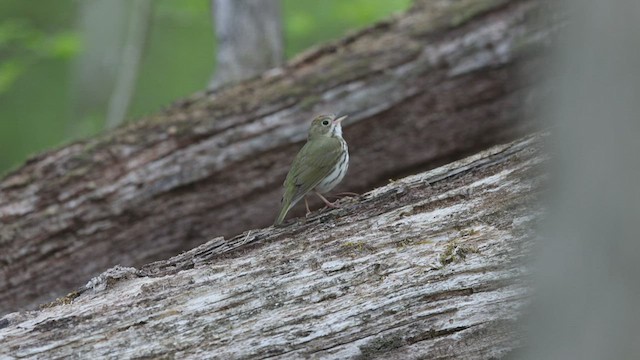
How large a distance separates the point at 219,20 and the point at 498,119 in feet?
9.36

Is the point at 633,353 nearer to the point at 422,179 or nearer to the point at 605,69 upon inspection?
the point at 605,69

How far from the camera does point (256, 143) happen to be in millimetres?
6734

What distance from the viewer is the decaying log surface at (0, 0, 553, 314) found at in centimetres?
645

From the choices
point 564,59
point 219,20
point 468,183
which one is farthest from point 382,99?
point 564,59

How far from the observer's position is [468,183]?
455 centimetres

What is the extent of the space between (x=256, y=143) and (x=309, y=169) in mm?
1836

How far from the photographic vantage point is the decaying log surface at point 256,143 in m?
6.45

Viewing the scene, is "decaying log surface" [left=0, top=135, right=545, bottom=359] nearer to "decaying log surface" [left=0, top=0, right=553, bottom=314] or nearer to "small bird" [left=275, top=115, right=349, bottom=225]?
"small bird" [left=275, top=115, right=349, bottom=225]

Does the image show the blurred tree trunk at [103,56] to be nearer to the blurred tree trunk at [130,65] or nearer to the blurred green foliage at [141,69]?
the blurred tree trunk at [130,65]

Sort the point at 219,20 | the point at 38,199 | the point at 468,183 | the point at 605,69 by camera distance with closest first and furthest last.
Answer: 1. the point at 605,69
2. the point at 468,183
3. the point at 38,199
4. the point at 219,20

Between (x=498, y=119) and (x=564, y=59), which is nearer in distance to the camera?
(x=564, y=59)

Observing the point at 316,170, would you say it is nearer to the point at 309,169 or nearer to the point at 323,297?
the point at 309,169

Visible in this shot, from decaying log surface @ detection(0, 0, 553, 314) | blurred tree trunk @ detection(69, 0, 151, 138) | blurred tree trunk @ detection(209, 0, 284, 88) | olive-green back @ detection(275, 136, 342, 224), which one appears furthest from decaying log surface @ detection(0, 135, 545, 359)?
blurred tree trunk @ detection(69, 0, 151, 138)

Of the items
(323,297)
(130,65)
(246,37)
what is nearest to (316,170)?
(323,297)
